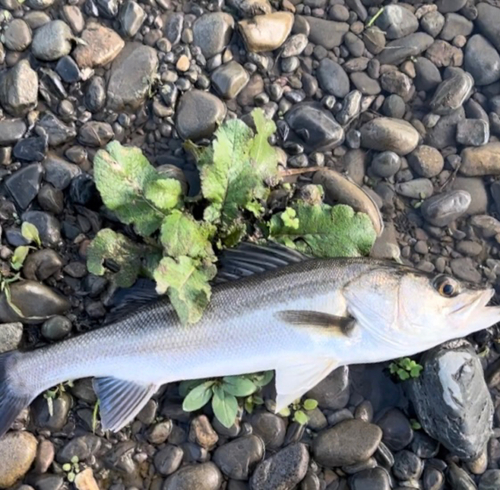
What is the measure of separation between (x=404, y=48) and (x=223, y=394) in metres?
2.98

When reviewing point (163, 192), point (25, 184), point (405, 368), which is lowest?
point (405, 368)

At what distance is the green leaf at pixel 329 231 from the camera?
4.18m

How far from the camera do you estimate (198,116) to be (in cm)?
441

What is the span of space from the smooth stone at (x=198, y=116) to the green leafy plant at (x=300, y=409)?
2055 millimetres

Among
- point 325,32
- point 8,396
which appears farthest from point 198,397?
point 325,32

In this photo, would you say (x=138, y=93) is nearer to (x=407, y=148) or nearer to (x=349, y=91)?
(x=349, y=91)

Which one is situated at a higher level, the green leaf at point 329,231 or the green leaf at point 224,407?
the green leaf at point 329,231

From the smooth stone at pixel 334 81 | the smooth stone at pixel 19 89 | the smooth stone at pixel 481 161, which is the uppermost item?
the smooth stone at pixel 334 81

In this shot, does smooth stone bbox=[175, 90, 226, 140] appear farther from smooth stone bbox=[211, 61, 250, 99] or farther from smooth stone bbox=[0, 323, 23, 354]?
smooth stone bbox=[0, 323, 23, 354]

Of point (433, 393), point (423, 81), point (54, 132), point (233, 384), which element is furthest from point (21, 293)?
point (423, 81)

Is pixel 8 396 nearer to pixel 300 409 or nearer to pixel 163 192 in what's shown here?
pixel 163 192

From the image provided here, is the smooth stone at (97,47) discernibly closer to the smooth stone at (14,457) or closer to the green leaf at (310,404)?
the smooth stone at (14,457)

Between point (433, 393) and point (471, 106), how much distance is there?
224 cm

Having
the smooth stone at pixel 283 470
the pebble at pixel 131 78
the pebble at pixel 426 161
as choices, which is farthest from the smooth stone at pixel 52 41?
the smooth stone at pixel 283 470
